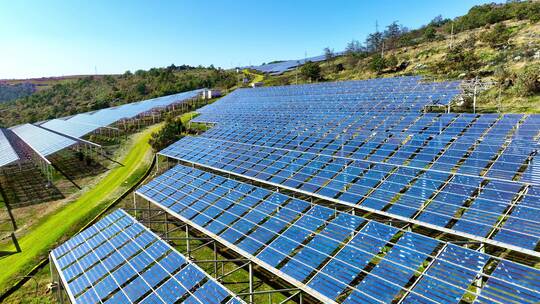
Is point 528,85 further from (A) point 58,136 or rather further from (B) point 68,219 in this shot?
(A) point 58,136

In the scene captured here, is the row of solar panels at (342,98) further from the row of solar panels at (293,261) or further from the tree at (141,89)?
the tree at (141,89)

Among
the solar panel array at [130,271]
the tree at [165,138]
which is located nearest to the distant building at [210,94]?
the tree at [165,138]

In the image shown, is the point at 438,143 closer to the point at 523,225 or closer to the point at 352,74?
the point at 523,225

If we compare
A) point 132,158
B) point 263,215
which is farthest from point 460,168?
point 132,158

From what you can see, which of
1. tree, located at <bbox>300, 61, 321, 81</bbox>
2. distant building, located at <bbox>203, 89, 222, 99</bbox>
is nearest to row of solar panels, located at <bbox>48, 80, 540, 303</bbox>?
distant building, located at <bbox>203, 89, 222, 99</bbox>

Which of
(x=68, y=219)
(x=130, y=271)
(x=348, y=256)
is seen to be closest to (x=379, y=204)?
(x=348, y=256)

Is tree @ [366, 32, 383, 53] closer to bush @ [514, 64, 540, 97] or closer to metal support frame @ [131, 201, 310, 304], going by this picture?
bush @ [514, 64, 540, 97]
